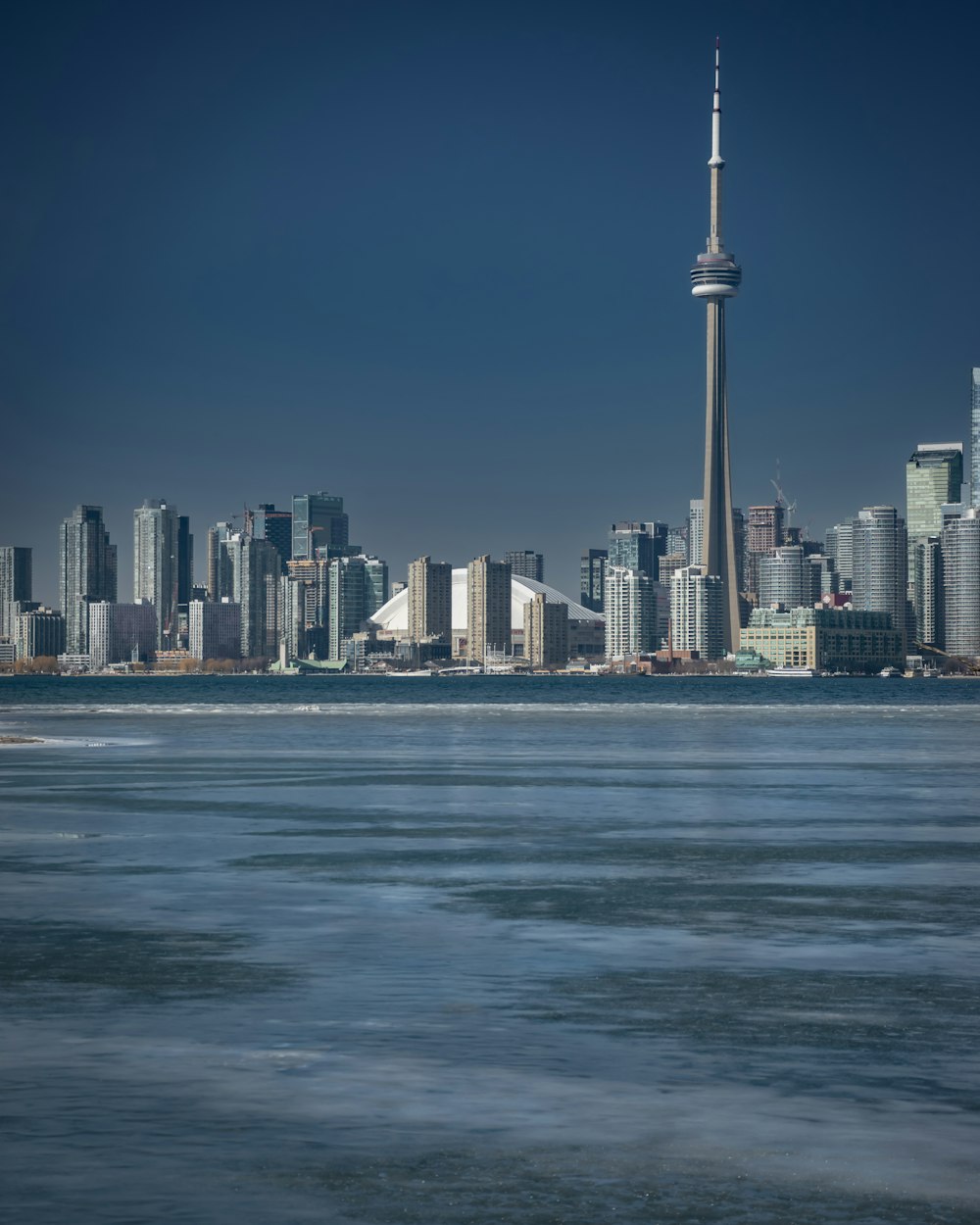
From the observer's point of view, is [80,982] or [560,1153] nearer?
[560,1153]

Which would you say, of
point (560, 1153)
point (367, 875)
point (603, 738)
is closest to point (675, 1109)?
point (560, 1153)

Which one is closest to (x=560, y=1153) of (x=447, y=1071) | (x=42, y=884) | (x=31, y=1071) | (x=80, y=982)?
(x=447, y=1071)

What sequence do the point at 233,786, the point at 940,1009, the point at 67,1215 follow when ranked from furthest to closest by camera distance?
1. the point at 233,786
2. the point at 940,1009
3. the point at 67,1215

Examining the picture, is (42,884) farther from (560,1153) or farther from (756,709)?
(756,709)

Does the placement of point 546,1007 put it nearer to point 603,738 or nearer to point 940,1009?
point 940,1009

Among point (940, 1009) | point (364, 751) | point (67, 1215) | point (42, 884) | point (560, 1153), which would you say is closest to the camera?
point (67, 1215)

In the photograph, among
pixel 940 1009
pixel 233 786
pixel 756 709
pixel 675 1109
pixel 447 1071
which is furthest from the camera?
pixel 756 709
